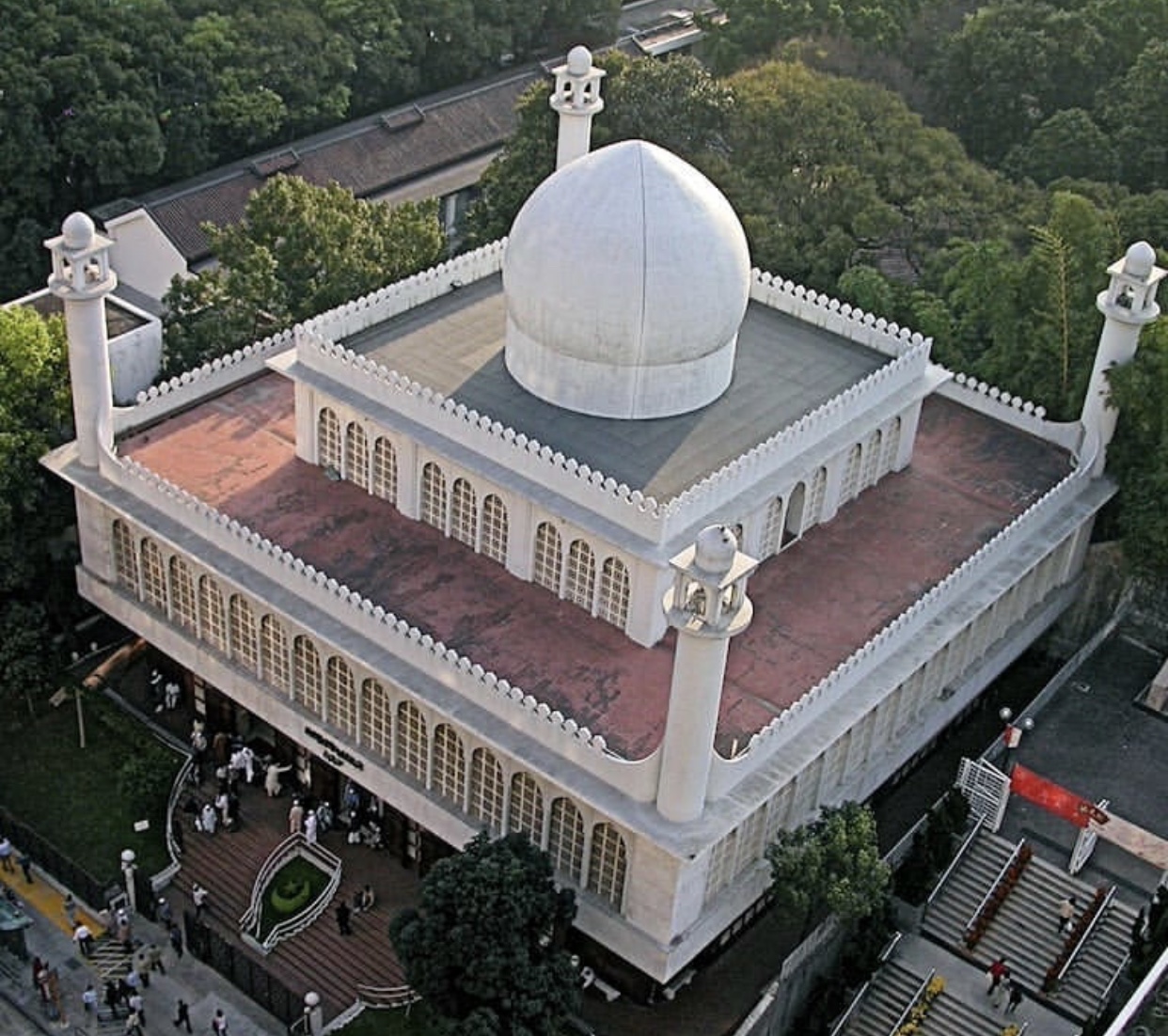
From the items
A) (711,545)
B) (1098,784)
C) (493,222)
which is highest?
(711,545)

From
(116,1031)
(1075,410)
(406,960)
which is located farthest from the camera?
(1075,410)

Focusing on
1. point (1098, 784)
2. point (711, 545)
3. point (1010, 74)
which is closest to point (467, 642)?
point (711, 545)

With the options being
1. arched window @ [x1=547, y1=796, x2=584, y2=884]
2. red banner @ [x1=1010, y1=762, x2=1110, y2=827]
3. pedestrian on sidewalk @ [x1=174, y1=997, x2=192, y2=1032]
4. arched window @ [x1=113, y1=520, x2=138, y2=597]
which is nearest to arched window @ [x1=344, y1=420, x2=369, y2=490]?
arched window @ [x1=113, y1=520, x2=138, y2=597]

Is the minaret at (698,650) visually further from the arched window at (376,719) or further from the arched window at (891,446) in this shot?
the arched window at (891,446)

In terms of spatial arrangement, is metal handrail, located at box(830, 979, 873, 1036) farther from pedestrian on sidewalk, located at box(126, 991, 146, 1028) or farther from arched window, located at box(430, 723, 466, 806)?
pedestrian on sidewalk, located at box(126, 991, 146, 1028)

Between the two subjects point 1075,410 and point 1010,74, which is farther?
point 1010,74

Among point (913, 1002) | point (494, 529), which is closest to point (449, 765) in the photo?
point (494, 529)

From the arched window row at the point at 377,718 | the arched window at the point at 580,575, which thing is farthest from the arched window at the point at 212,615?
the arched window at the point at 580,575

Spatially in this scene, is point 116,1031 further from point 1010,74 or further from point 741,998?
point 1010,74
